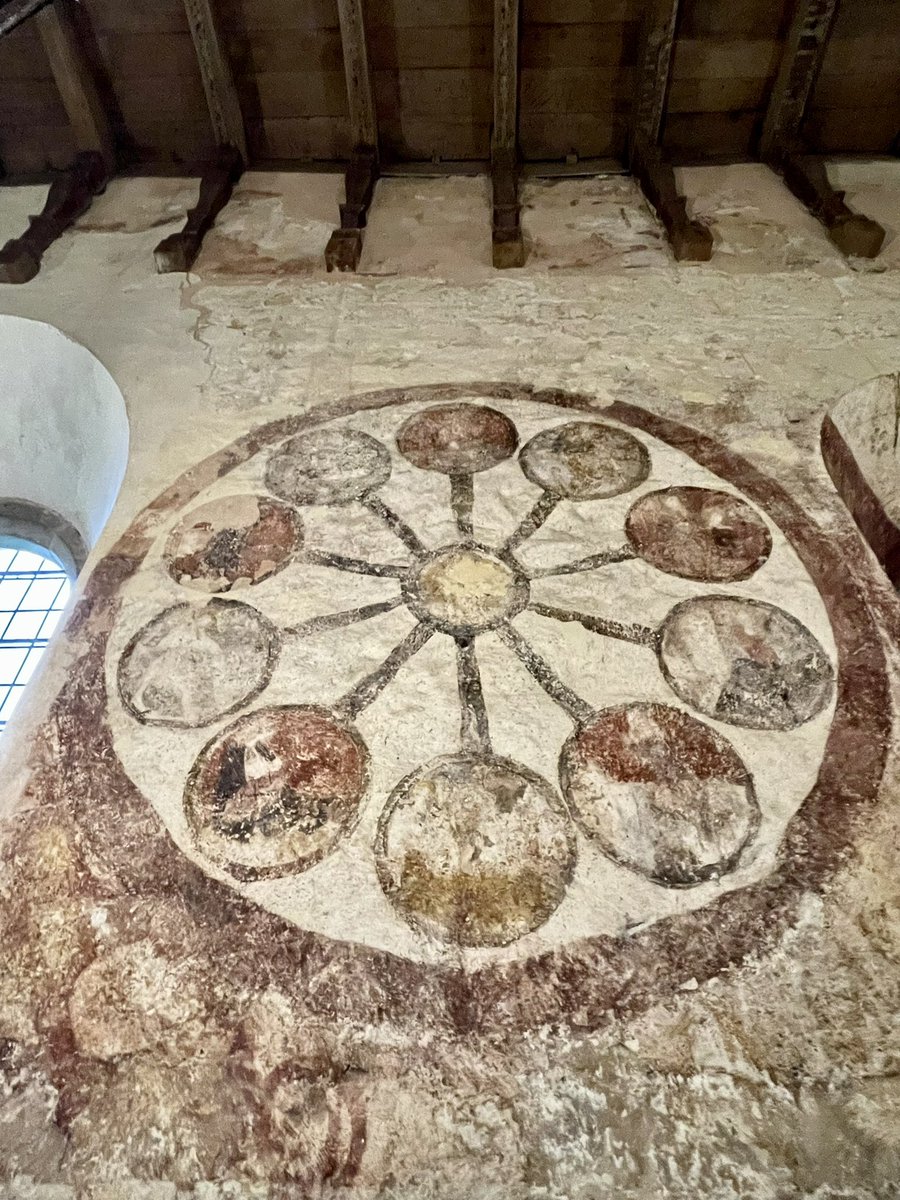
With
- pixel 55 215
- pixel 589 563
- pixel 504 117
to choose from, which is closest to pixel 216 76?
pixel 55 215

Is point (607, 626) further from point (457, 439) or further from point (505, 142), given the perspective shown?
point (505, 142)

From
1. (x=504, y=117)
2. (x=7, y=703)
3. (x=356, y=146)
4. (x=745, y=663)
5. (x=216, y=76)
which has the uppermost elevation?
(x=216, y=76)

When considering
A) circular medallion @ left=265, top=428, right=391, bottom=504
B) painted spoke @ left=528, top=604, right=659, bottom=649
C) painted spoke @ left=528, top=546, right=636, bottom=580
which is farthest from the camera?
circular medallion @ left=265, top=428, right=391, bottom=504

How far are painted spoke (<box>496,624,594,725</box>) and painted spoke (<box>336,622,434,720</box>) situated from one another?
11.0 inches

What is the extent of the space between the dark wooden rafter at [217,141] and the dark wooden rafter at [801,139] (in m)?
Result: 3.57

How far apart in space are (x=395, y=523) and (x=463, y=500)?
308 mm

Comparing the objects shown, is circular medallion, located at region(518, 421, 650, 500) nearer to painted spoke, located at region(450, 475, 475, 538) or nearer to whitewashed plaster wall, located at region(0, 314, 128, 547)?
painted spoke, located at region(450, 475, 475, 538)

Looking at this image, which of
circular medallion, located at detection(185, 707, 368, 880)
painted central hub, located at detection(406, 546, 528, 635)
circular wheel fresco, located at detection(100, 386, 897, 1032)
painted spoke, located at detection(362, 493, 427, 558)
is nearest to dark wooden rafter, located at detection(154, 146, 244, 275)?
circular wheel fresco, located at detection(100, 386, 897, 1032)

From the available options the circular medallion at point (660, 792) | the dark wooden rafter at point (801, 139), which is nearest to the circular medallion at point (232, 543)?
the circular medallion at point (660, 792)

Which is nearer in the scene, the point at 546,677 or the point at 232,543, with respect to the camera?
the point at 546,677

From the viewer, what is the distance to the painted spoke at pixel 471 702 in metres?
2.26

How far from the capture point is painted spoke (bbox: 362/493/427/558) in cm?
283

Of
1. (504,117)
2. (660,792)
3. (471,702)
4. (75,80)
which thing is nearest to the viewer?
(660,792)

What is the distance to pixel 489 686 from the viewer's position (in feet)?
7.86
